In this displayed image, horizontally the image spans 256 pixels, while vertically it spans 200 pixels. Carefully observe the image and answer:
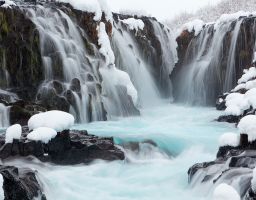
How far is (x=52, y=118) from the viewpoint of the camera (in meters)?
8.84

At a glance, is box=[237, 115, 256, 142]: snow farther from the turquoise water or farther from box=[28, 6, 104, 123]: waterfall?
box=[28, 6, 104, 123]: waterfall

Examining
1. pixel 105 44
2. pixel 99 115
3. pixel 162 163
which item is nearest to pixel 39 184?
pixel 162 163

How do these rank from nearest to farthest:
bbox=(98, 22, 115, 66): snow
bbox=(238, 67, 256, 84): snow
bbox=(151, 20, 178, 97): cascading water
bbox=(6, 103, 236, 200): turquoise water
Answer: bbox=(6, 103, 236, 200): turquoise water, bbox=(98, 22, 115, 66): snow, bbox=(238, 67, 256, 84): snow, bbox=(151, 20, 178, 97): cascading water

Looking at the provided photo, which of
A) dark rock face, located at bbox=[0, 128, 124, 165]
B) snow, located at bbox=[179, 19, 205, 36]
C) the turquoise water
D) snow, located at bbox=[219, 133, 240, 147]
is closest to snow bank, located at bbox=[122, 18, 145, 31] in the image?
snow, located at bbox=[179, 19, 205, 36]

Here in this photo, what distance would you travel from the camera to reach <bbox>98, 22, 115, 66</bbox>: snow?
16.6 m

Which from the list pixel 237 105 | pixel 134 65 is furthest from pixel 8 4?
pixel 237 105

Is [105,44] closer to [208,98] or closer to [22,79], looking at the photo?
[22,79]

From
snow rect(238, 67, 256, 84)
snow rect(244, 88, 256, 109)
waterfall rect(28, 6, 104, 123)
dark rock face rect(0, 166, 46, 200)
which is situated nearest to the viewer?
dark rock face rect(0, 166, 46, 200)

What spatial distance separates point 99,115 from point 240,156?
7789 millimetres

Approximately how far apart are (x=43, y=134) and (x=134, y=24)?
44.6ft

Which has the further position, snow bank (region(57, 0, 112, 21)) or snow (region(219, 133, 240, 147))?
snow bank (region(57, 0, 112, 21))

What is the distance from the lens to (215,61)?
2011 centimetres

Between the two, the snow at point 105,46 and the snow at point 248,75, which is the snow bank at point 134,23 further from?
the snow at point 248,75

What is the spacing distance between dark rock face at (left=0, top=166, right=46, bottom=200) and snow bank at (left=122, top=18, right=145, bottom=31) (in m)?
15.1
